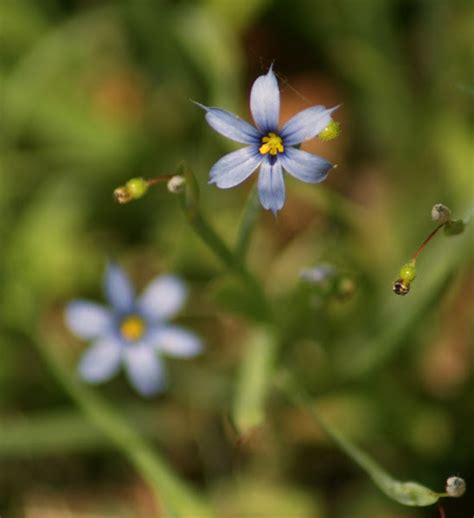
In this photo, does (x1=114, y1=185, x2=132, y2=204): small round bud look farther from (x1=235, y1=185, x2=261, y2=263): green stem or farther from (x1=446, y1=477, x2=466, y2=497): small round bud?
(x1=446, y1=477, x2=466, y2=497): small round bud

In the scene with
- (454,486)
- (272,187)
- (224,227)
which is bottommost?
(454,486)

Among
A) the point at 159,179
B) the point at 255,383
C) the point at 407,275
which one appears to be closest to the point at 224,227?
the point at 255,383

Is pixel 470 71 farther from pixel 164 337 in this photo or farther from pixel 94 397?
pixel 94 397

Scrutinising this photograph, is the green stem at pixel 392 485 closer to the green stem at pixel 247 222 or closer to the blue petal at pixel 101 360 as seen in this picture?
the green stem at pixel 247 222

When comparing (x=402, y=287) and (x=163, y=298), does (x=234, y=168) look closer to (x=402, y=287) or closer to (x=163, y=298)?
(x=402, y=287)

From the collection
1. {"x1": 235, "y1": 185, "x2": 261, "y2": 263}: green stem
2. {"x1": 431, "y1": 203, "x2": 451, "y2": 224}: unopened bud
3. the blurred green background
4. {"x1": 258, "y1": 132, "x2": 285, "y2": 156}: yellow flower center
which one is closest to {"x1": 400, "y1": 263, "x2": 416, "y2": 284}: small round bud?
{"x1": 431, "y1": 203, "x2": 451, "y2": 224}: unopened bud

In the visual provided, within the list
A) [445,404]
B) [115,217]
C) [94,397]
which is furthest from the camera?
[115,217]

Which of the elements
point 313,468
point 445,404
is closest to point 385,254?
point 445,404
